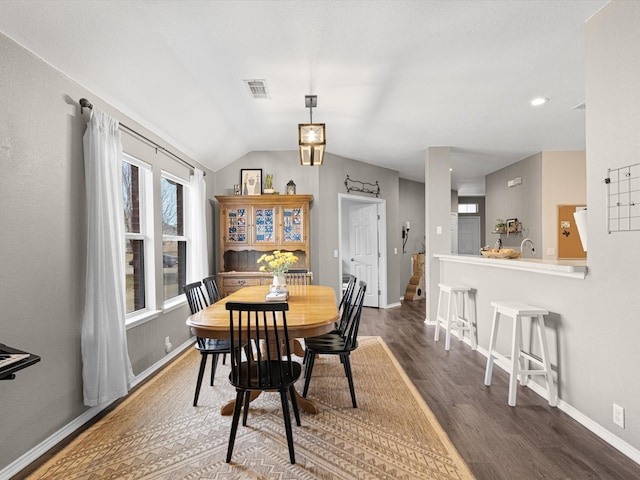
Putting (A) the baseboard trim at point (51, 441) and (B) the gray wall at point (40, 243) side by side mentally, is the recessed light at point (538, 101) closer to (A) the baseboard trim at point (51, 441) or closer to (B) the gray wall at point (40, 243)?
(B) the gray wall at point (40, 243)

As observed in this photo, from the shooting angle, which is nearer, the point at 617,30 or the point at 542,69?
the point at 617,30

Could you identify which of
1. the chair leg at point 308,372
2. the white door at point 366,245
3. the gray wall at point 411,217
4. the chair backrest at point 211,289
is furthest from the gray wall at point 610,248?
the gray wall at point 411,217

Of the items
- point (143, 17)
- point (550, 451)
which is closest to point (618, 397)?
point (550, 451)

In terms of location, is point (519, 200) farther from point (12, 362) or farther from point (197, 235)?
point (12, 362)

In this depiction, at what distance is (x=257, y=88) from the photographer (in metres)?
3.59

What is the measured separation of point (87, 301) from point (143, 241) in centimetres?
128

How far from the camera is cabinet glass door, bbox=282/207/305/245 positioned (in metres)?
5.49

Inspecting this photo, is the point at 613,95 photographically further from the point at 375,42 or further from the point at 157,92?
the point at 157,92

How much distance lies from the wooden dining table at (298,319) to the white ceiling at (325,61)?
189 centimetres

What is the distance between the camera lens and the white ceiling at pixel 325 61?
7.56 ft

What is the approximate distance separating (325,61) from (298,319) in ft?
6.83

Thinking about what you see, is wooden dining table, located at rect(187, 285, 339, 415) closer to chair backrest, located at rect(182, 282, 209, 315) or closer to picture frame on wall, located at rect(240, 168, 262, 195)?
chair backrest, located at rect(182, 282, 209, 315)

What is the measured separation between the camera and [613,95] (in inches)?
88.6

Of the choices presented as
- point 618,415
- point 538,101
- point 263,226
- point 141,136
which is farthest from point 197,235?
point 618,415
